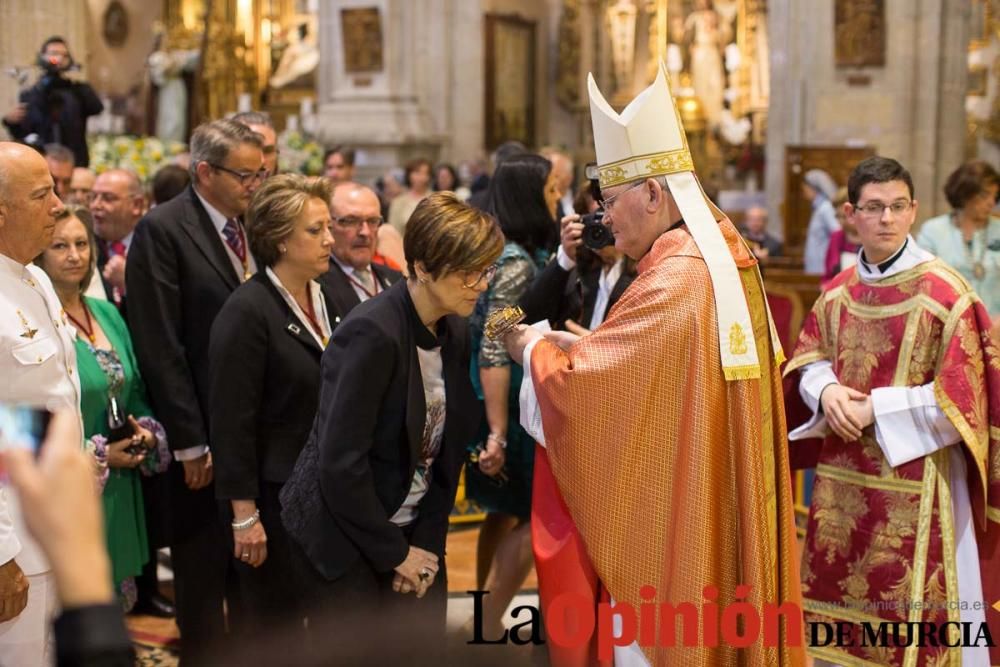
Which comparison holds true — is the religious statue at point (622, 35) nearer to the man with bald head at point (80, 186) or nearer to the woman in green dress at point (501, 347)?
the man with bald head at point (80, 186)

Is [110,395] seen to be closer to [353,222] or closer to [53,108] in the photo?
[353,222]

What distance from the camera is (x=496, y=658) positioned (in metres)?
1.24

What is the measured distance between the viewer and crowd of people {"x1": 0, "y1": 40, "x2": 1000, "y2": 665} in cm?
304

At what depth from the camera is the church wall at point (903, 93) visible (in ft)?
39.2

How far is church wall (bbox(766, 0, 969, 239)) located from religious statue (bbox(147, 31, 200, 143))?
983 cm

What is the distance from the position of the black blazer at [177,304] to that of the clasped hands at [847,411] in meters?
1.93

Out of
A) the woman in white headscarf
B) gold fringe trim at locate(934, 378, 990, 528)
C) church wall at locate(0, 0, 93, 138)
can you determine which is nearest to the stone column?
church wall at locate(0, 0, 93, 138)

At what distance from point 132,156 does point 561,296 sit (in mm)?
6144

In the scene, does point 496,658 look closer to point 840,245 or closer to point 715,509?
point 715,509

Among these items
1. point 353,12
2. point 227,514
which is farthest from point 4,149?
point 353,12

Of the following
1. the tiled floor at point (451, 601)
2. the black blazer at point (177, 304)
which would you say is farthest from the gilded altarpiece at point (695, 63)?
the black blazer at point (177, 304)

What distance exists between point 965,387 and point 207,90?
54.8 feet

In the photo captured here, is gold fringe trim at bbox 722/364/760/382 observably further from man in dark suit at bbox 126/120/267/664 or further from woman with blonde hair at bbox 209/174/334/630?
man in dark suit at bbox 126/120/267/664

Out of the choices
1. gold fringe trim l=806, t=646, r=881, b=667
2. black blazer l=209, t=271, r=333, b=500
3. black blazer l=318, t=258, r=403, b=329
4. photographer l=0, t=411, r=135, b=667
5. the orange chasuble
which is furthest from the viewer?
black blazer l=318, t=258, r=403, b=329
